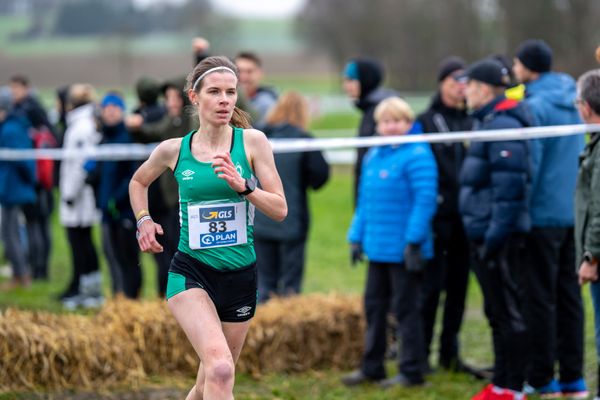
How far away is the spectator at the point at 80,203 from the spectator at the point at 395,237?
436cm

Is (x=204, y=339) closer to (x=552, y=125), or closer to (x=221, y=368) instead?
(x=221, y=368)

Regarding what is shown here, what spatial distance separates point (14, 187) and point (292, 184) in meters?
4.56

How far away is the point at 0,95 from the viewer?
12.6 m

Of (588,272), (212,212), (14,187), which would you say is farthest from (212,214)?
(14,187)

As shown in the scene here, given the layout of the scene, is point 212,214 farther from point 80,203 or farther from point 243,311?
point 80,203

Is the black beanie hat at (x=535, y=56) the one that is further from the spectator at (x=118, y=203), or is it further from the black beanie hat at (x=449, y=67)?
the spectator at (x=118, y=203)

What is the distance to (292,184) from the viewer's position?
949cm

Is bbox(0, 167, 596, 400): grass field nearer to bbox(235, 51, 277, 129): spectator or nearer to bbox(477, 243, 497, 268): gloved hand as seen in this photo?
bbox(477, 243, 497, 268): gloved hand

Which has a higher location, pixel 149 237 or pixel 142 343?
pixel 149 237

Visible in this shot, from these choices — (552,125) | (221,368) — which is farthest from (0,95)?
(221,368)

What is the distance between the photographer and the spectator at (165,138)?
9852 mm

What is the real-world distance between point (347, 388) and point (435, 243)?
138cm

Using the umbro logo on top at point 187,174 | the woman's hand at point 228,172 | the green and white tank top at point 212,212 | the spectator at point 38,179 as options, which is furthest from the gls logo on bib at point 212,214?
the spectator at point 38,179

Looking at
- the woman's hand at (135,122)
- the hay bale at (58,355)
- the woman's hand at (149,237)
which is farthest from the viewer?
the woman's hand at (135,122)
